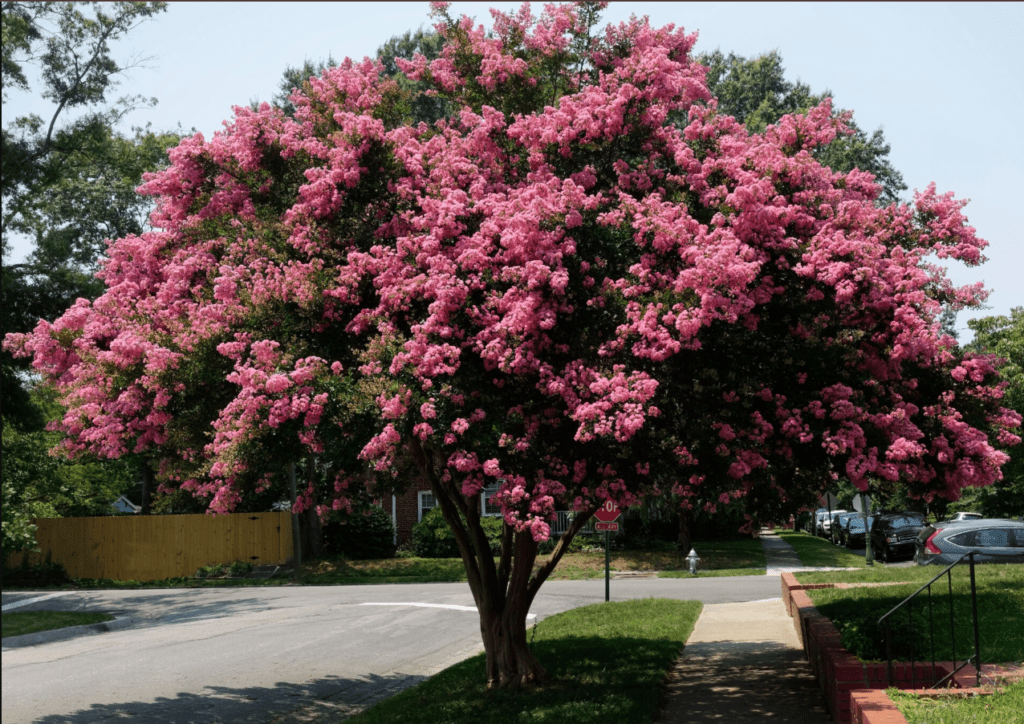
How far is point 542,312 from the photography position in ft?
28.8

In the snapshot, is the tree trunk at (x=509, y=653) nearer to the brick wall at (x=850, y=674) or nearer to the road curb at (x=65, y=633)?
the brick wall at (x=850, y=674)

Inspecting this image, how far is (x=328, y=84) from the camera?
436 inches

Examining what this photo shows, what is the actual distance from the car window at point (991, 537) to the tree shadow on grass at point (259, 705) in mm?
12278

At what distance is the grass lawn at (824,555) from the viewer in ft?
102

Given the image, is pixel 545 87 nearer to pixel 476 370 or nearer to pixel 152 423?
pixel 476 370

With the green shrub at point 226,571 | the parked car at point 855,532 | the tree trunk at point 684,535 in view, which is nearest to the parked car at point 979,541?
the tree trunk at point 684,535

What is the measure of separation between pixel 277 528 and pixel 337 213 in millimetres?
22850

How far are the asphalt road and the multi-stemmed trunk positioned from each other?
2.04m

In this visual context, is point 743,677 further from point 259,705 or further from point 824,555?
point 824,555

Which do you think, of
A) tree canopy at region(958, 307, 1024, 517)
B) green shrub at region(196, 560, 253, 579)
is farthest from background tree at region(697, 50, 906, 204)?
green shrub at region(196, 560, 253, 579)

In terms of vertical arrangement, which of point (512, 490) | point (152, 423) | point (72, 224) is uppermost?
point (72, 224)

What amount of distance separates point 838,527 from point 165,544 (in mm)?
29096

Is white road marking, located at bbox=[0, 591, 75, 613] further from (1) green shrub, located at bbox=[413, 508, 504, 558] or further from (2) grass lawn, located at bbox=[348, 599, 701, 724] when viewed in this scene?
(2) grass lawn, located at bbox=[348, 599, 701, 724]

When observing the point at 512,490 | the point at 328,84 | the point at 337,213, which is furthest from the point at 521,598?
the point at 328,84
